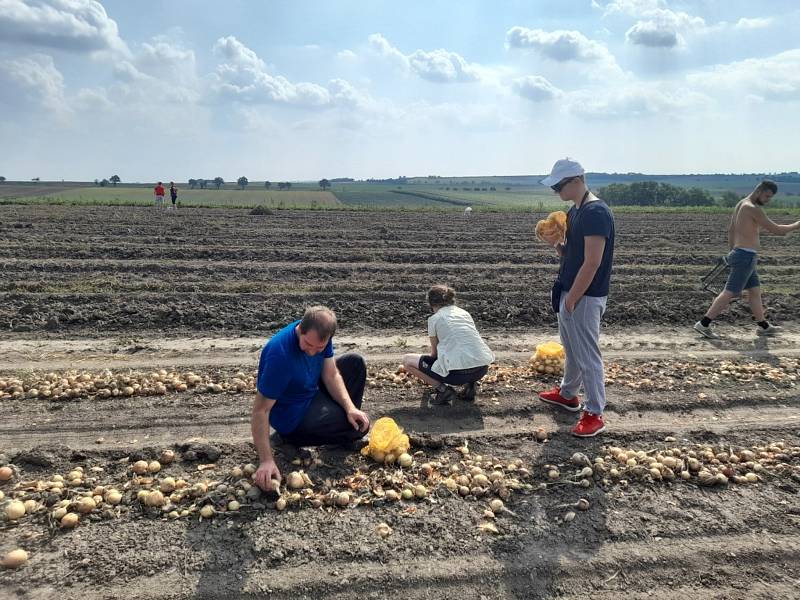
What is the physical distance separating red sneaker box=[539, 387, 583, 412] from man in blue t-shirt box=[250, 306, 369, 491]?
1897 mm

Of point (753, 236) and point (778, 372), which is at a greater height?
point (753, 236)

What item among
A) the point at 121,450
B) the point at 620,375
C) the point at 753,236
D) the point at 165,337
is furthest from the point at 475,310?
the point at 121,450

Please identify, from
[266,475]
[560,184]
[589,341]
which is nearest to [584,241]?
[560,184]

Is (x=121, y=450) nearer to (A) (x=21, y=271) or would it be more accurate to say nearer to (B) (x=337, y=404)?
(B) (x=337, y=404)

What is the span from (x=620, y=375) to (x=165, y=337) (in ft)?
19.0

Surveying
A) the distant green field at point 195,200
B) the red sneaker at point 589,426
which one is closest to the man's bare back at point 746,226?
the red sneaker at point 589,426

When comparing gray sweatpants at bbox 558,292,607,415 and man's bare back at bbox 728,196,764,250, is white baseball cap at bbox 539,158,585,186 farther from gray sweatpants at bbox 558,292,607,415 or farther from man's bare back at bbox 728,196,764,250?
man's bare back at bbox 728,196,764,250

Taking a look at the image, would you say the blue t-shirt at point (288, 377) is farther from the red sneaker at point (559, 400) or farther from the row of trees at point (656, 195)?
the row of trees at point (656, 195)

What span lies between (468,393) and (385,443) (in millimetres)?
1397

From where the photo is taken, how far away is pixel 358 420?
411 cm

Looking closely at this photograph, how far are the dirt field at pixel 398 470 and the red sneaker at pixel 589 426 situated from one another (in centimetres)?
10

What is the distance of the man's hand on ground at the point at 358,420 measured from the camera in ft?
13.3

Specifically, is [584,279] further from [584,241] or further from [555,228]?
[555,228]

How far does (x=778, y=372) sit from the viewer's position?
5977mm
